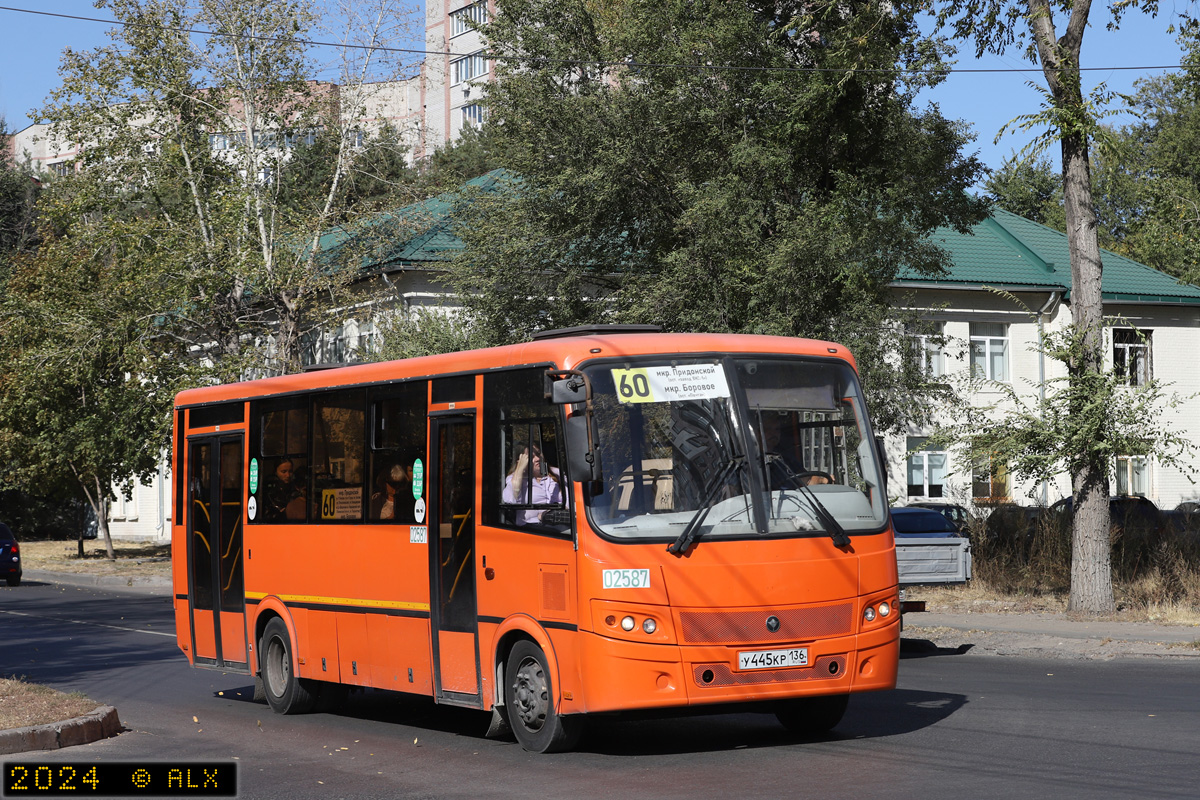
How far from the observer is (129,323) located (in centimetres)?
3341

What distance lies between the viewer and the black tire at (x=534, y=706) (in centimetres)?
962

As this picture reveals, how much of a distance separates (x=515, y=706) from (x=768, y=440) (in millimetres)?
2583

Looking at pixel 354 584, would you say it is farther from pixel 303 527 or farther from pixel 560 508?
pixel 560 508

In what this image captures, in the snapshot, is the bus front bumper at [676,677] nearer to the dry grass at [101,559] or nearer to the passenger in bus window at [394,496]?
the passenger in bus window at [394,496]

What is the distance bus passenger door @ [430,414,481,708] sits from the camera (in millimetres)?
10523

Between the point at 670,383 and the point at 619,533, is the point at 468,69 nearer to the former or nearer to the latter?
the point at 670,383

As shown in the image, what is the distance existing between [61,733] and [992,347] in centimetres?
3837

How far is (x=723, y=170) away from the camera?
75.3 ft

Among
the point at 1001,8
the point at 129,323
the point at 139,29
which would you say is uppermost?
the point at 139,29

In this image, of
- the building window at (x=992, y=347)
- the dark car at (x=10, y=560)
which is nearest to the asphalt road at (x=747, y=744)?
the dark car at (x=10, y=560)

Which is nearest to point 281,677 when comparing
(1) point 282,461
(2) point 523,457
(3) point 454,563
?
(1) point 282,461

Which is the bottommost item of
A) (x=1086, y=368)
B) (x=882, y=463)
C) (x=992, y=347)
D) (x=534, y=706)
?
(x=534, y=706)

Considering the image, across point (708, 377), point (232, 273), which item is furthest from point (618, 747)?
point (232, 273)

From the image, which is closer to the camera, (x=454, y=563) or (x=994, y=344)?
(x=454, y=563)
